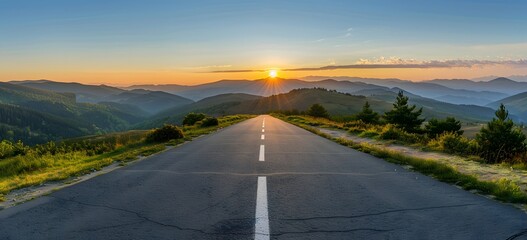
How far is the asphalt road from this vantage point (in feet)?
15.5

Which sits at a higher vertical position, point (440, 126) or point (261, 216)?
point (261, 216)

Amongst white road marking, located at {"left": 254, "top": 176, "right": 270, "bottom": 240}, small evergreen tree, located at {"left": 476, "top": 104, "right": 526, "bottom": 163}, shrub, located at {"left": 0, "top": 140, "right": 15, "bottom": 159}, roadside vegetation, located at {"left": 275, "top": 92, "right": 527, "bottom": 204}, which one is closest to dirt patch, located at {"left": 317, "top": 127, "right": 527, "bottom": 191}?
roadside vegetation, located at {"left": 275, "top": 92, "right": 527, "bottom": 204}

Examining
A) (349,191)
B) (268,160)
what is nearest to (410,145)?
(268,160)

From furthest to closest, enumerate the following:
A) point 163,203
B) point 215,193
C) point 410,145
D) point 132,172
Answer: point 410,145
point 132,172
point 215,193
point 163,203

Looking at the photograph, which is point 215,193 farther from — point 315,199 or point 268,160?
point 268,160

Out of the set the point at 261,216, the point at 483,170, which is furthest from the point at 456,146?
the point at 261,216

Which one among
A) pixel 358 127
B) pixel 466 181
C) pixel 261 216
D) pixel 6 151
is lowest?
pixel 6 151

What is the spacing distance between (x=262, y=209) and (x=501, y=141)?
42.7 feet

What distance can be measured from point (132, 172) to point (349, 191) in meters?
6.02

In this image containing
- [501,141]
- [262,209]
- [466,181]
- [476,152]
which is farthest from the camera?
[501,141]

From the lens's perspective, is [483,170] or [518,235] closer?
[518,235]

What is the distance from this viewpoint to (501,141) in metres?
14.4

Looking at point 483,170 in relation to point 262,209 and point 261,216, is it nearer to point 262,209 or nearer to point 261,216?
point 262,209

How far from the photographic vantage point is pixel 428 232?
4.71 metres
